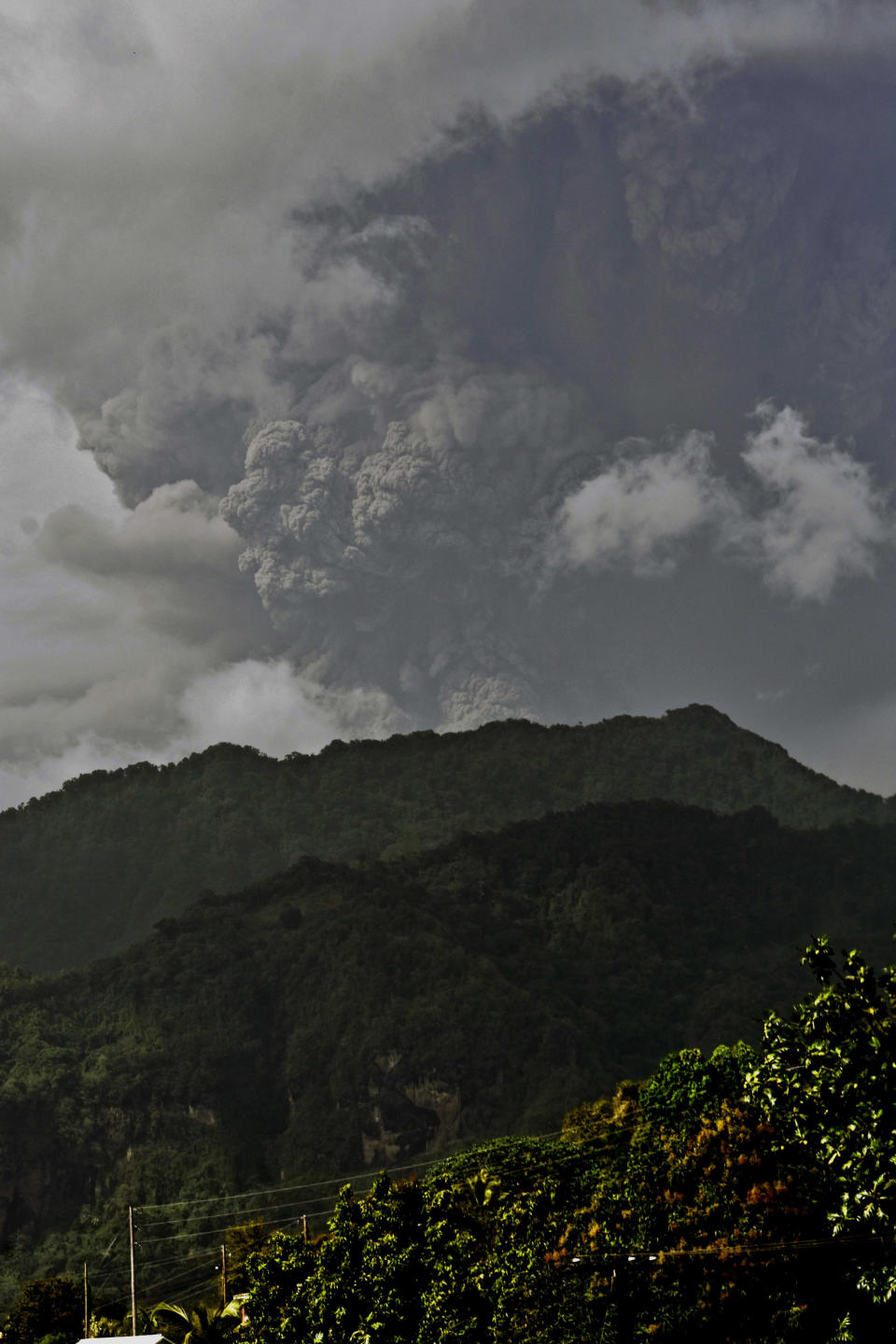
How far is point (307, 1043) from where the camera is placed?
177875 millimetres

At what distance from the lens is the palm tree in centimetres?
4459

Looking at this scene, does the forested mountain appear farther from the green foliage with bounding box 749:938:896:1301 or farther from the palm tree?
the green foliage with bounding box 749:938:896:1301

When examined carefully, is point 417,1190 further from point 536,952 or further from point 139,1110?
point 536,952

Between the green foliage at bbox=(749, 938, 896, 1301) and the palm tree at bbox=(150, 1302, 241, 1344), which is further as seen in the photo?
the palm tree at bbox=(150, 1302, 241, 1344)

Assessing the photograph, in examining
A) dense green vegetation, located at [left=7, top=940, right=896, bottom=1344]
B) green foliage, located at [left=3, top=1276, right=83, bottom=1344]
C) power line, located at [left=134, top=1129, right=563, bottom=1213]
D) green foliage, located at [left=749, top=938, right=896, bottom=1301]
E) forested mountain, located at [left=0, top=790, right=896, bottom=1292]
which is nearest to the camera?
green foliage, located at [left=749, top=938, right=896, bottom=1301]

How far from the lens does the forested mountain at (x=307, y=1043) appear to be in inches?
6053

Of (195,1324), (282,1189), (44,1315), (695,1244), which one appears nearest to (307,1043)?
(282,1189)

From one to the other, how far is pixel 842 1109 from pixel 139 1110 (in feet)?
473

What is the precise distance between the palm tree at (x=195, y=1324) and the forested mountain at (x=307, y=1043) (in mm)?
95686

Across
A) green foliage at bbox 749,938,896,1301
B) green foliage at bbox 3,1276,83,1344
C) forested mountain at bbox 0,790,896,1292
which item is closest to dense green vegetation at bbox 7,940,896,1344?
green foliage at bbox 749,938,896,1301

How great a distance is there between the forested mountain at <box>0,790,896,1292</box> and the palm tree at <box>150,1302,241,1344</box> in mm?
95686

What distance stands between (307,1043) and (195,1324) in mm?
132769

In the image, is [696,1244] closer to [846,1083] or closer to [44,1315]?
[846,1083]

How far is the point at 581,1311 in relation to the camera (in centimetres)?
3653
